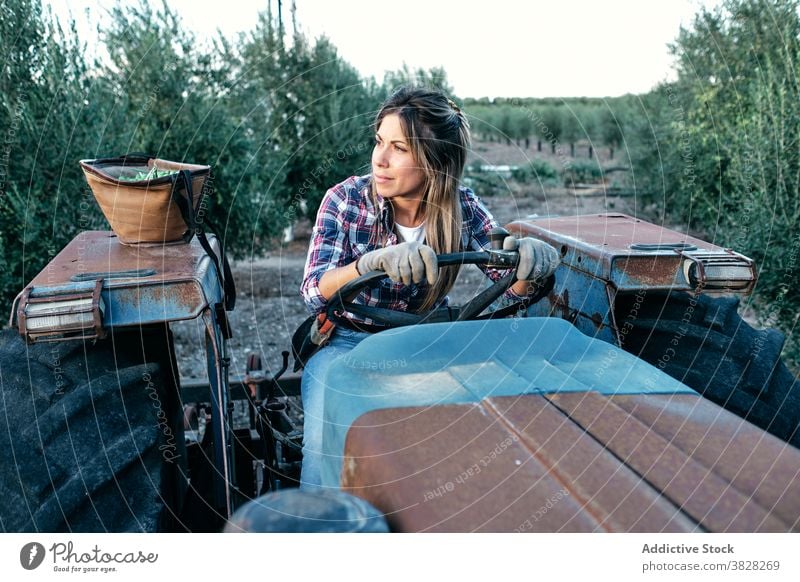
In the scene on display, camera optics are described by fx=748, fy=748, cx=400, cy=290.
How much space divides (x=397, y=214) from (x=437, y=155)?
275mm

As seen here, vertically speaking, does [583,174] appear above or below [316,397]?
below

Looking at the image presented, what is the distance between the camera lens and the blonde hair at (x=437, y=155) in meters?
2.29

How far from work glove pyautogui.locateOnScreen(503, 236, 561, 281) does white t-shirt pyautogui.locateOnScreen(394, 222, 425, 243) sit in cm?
56

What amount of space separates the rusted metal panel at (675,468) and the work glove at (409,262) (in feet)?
1.58

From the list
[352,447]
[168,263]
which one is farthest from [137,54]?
[352,447]

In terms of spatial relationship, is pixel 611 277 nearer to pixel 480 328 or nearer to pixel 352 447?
pixel 480 328

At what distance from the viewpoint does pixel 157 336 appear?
6.53ft

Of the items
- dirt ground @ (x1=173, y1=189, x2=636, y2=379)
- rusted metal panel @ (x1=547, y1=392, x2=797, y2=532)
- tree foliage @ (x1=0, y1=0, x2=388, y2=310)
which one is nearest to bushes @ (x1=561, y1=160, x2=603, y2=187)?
dirt ground @ (x1=173, y1=189, x2=636, y2=379)

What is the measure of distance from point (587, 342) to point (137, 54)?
223 inches

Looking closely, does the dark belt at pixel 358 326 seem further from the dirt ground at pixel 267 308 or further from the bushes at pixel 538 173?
the bushes at pixel 538 173

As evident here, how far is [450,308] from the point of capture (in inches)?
84.4

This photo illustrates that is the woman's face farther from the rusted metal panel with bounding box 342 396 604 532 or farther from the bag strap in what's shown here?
the rusted metal panel with bounding box 342 396 604 532

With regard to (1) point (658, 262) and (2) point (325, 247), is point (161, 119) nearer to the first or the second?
(2) point (325, 247)

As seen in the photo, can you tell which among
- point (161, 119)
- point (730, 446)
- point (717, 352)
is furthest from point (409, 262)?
point (161, 119)
